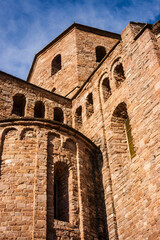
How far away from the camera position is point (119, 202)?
483 inches

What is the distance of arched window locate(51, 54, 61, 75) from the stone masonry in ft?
19.5

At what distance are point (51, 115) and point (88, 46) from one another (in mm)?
6925

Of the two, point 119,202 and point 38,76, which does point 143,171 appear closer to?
point 119,202

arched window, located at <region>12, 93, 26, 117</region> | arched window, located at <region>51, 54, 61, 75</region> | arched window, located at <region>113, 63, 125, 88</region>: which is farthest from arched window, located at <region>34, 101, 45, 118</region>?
arched window, located at <region>51, 54, 61, 75</region>

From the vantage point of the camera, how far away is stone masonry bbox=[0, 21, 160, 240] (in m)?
→ 10.9

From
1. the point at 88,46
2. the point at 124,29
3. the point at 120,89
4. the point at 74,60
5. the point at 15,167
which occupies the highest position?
the point at 88,46

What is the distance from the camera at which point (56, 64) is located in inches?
933

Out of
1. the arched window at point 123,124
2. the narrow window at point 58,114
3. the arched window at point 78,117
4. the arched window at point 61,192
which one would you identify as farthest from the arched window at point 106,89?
the arched window at point 61,192

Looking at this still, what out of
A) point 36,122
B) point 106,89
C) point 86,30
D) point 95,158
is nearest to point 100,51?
point 86,30

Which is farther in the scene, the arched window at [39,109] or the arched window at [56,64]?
the arched window at [56,64]

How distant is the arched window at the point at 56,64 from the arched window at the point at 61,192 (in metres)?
11.0

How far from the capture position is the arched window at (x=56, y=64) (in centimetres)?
2323

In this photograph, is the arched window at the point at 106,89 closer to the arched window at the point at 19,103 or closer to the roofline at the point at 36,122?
the roofline at the point at 36,122

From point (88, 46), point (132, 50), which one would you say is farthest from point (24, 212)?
point (88, 46)
